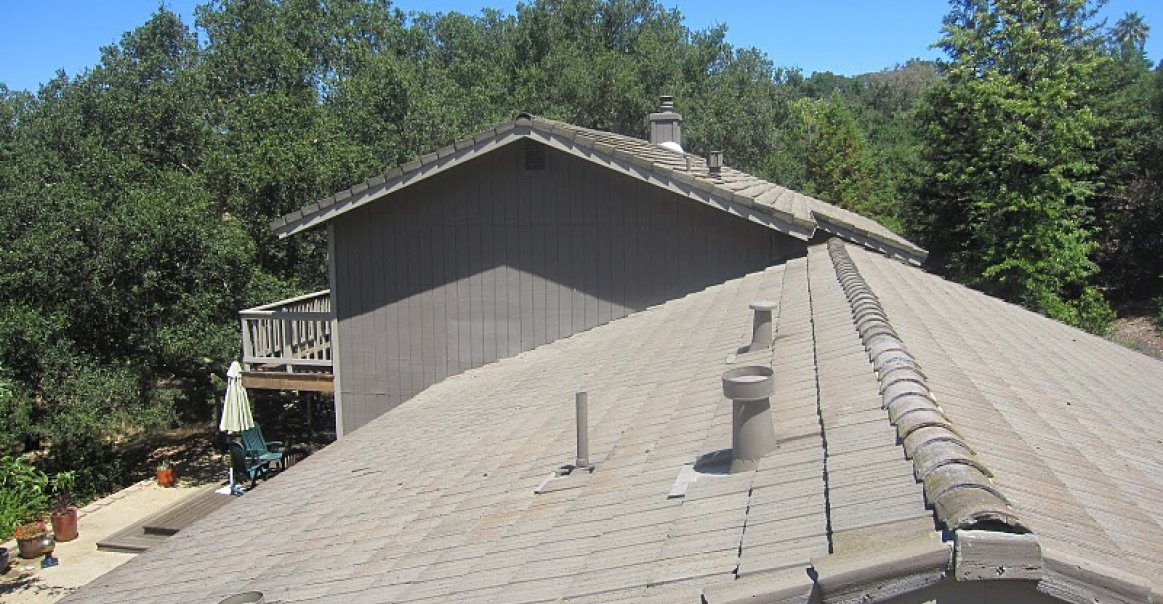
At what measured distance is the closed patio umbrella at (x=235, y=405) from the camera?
1351cm

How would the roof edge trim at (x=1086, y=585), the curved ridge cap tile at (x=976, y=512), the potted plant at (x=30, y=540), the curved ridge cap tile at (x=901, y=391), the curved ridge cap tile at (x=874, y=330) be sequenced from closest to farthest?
1. the roof edge trim at (x=1086, y=585)
2. the curved ridge cap tile at (x=976, y=512)
3. the curved ridge cap tile at (x=901, y=391)
4. the curved ridge cap tile at (x=874, y=330)
5. the potted plant at (x=30, y=540)

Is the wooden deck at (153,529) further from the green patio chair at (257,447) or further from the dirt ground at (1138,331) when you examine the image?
the dirt ground at (1138,331)

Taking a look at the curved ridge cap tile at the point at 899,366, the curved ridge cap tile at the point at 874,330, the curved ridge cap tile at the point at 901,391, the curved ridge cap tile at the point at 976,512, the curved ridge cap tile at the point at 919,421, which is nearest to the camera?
the curved ridge cap tile at the point at 976,512

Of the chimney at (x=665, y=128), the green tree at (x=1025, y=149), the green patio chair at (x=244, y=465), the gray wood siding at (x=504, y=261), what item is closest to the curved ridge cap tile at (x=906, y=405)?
the gray wood siding at (x=504, y=261)

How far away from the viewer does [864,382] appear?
3.82 metres

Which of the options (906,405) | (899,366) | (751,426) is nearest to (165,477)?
(751,426)

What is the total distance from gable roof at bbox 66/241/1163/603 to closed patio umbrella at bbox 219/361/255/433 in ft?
19.6

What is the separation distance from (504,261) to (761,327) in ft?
19.8

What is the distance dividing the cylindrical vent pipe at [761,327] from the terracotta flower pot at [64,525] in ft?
40.3

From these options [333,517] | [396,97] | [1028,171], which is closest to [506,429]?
[333,517]

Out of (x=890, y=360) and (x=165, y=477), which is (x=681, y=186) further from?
(x=165, y=477)

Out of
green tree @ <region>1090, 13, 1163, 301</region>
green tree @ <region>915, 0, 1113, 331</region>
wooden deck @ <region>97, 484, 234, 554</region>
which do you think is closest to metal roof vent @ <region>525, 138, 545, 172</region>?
wooden deck @ <region>97, 484, 234, 554</region>

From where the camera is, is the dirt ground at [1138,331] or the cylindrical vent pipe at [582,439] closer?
the cylindrical vent pipe at [582,439]

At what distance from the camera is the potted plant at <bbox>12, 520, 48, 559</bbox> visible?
13312 mm
